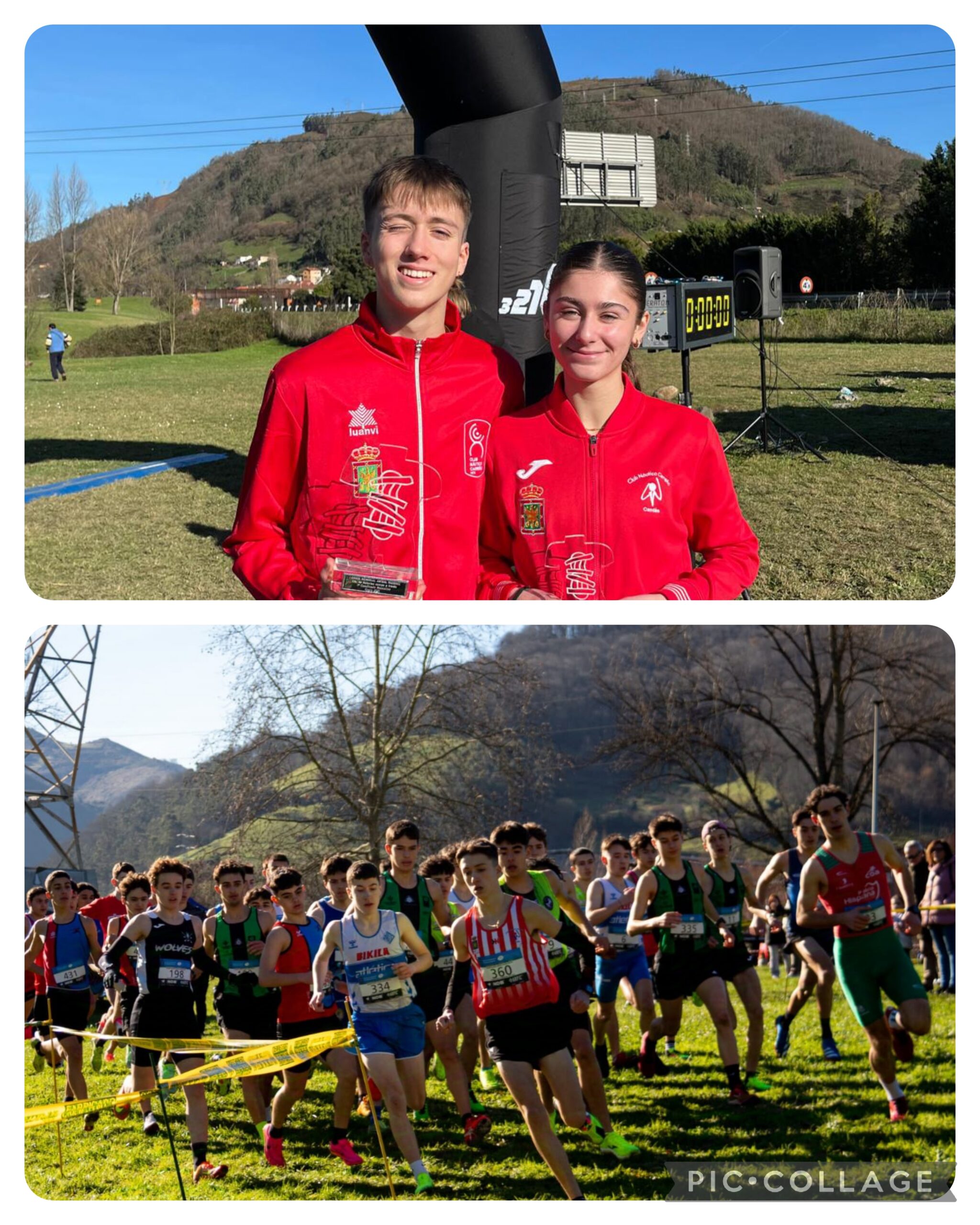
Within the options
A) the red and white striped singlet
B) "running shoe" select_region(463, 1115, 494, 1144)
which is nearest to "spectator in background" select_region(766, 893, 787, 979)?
"running shoe" select_region(463, 1115, 494, 1144)

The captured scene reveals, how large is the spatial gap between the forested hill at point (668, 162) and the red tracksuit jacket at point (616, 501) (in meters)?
1.30

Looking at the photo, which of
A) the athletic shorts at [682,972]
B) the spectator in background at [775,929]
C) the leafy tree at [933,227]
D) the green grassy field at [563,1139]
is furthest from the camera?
the spectator in background at [775,929]

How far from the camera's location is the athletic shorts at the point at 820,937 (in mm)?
4796

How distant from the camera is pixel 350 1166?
407 cm

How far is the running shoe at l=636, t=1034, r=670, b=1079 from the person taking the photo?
5305 mm

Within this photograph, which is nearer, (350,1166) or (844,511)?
(350,1166)

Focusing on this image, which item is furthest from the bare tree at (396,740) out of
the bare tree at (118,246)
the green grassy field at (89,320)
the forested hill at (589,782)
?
the green grassy field at (89,320)

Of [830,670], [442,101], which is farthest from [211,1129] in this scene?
[442,101]

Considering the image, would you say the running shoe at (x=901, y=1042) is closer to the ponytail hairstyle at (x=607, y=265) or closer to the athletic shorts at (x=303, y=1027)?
the athletic shorts at (x=303, y=1027)

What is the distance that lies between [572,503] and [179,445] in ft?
30.6

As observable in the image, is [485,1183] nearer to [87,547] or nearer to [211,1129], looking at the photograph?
[211,1129]

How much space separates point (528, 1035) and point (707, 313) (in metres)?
3.11

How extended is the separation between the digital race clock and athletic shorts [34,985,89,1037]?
4356 mm

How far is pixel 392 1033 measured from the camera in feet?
13.6
